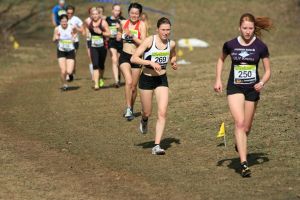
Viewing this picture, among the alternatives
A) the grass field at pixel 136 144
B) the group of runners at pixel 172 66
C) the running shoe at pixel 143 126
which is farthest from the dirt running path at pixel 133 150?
the group of runners at pixel 172 66

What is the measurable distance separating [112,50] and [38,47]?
44.2ft

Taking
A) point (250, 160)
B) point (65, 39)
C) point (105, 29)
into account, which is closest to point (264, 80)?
point (250, 160)

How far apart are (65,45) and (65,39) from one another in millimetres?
181

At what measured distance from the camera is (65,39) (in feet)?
67.2

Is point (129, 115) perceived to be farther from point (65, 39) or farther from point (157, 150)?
point (65, 39)

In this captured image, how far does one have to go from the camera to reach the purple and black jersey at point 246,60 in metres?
10.6

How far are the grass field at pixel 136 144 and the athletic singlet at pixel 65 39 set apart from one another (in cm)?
128

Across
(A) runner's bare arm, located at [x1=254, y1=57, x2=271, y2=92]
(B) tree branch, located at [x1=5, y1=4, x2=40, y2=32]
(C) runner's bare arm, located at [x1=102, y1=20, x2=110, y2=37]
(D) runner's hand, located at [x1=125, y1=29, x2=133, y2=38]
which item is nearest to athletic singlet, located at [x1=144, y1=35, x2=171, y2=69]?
(A) runner's bare arm, located at [x1=254, y1=57, x2=271, y2=92]

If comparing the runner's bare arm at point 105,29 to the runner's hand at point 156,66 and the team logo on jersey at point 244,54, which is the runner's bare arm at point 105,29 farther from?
the team logo on jersey at point 244,54

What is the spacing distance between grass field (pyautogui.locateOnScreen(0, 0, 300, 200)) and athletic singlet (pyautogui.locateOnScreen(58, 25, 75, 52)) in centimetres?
128

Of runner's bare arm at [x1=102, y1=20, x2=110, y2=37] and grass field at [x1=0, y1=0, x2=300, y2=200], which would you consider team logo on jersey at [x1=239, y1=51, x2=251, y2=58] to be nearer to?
grass field at [x1=0, y1=0, x2=300, y2=200]

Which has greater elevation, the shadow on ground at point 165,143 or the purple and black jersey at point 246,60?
the purple and black jersey at point 246,60

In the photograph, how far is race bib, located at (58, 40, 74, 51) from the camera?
809 inches

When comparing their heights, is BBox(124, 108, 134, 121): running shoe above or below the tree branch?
below
